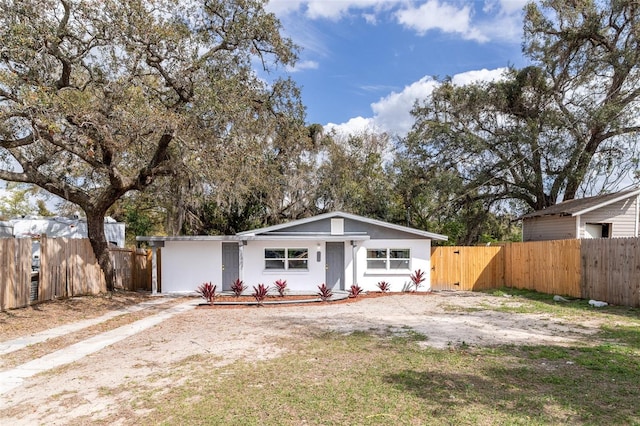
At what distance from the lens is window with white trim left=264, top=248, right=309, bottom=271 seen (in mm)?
16266

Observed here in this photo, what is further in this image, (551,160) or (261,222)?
(261,222)

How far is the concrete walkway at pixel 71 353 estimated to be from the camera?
572 centimetres

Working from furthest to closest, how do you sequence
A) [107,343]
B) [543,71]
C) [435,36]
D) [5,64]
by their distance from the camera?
1. [543,71]
2. [435,36]
3. [5,64]
4. [107,343]

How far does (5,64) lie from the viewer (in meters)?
9.84

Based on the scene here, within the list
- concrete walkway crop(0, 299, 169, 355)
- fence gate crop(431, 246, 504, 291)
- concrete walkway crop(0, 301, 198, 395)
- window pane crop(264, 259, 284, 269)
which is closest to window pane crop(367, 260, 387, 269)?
fence gate crop(431, 246, 504, 291)

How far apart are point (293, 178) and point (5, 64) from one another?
13084mm

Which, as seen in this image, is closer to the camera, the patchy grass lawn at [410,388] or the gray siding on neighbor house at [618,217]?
the patchy grass lawn at [410,388]

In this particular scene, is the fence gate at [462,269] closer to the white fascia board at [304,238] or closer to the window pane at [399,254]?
the window pane at [399,254]

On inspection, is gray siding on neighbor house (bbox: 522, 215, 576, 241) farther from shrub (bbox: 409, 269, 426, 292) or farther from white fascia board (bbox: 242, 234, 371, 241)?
white fascia board (bbox: 242, 234, 371, 241)

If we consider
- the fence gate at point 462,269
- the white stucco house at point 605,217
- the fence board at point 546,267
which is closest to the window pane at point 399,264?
the fence gate at point 462,269

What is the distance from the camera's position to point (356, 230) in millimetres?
16719

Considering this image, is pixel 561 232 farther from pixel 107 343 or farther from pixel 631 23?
pixel 107 343

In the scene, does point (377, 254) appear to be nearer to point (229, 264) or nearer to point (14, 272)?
point (229, 264)

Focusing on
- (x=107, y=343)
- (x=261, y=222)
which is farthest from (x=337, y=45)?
(x=107, y=343)
